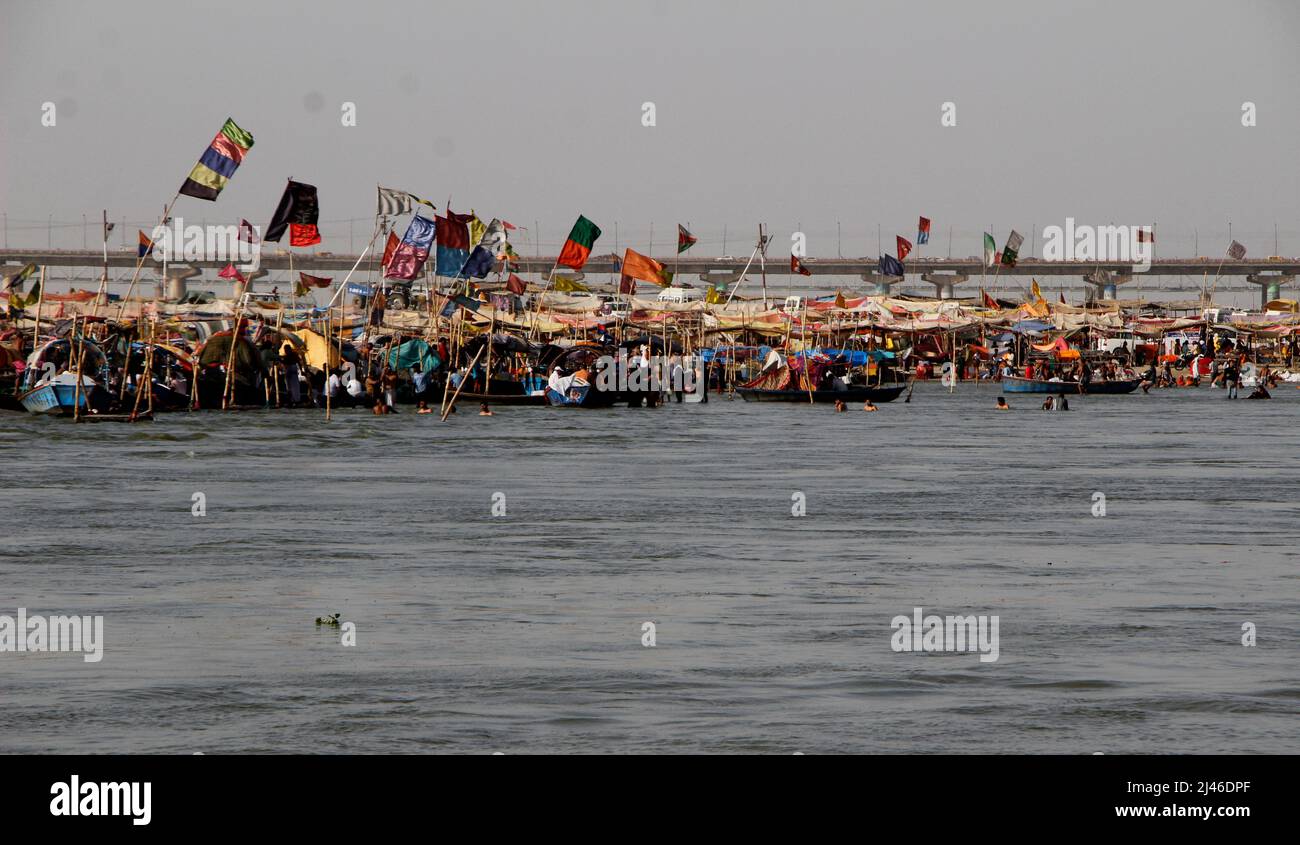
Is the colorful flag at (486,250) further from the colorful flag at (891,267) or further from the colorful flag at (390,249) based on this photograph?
the colorful flag at (891,267)

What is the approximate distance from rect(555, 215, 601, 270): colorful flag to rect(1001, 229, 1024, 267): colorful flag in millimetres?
32818

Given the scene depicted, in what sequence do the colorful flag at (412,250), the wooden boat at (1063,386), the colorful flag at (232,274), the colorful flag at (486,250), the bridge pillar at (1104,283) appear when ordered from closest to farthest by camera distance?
the colorful flag at (412,250), the colorful flag at (486,250), the colorful flag at (232,274), the wooden boat at (1063,386), the bridge pillar at (1104,283)

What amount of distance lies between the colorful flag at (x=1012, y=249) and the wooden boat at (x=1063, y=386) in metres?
9.74

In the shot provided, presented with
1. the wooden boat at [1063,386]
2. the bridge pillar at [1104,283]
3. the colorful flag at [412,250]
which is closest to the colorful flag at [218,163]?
the colorful flag at [412,250]

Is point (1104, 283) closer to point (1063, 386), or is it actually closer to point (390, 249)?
point (1063, 386)

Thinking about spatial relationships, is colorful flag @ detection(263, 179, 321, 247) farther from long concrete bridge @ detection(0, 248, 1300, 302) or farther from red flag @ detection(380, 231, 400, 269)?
long concrete bridge @ detection(0, 248, 1300, 302)

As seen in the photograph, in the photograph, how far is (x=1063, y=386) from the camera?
6969 cm

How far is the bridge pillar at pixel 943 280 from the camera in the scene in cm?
17962

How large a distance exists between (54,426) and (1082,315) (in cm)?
6361

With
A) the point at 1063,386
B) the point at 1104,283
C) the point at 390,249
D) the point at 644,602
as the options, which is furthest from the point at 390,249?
the point at 1104,283

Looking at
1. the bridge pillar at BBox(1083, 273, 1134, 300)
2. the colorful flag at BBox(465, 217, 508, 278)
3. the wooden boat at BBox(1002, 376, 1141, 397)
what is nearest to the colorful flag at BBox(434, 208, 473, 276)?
the colorful flag at BBox(465, 217, 508, 278)

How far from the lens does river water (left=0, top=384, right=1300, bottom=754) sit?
9.45 m

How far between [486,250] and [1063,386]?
86.7 ft

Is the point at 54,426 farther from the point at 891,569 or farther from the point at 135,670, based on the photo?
the point at 135,670
